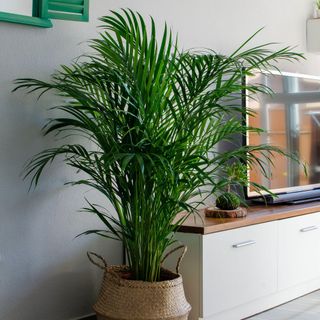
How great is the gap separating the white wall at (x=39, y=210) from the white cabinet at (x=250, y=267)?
0.47 meters

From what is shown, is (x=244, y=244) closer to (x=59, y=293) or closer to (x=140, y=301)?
(x=140, y=301)

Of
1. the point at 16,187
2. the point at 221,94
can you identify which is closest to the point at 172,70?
the point at 221,94

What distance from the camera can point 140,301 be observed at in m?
2.80

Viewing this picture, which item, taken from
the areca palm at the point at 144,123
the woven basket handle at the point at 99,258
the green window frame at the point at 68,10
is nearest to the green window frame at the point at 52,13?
the green window frame at the point at 68,10

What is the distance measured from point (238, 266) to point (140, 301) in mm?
761

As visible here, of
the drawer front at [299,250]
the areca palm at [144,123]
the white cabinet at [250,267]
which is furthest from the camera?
the drawer front at [299,250]

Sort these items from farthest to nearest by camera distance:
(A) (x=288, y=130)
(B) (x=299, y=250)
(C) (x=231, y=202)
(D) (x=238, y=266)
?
(A) (x=288, y=130) < (B) (x=299, y=250) < (C) (x=231, y=202) < (D) (x=238, y=266)

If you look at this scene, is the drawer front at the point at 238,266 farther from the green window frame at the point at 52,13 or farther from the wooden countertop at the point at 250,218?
the green window frame at the point at 52,13

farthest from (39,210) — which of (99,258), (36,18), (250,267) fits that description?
(250,267)

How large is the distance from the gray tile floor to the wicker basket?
0.79 metres

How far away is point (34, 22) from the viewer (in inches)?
116

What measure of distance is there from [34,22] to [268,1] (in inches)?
77.4

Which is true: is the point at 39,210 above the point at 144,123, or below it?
below

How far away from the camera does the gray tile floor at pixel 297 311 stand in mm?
3506
